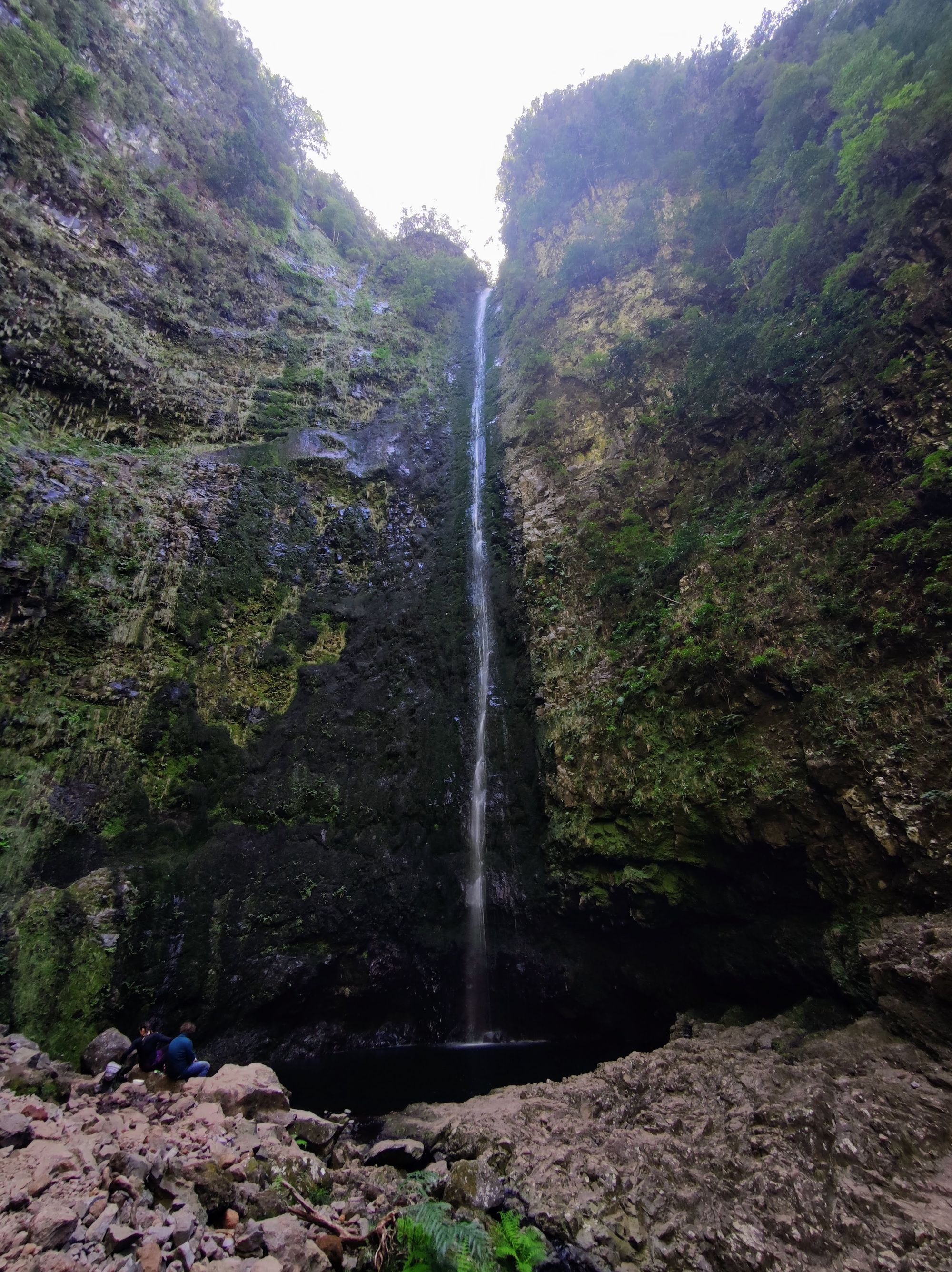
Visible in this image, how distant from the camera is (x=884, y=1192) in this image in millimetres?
3826

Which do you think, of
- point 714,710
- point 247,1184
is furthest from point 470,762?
point 247,1184

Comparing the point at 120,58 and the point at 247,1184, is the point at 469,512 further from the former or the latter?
the point at 120,58

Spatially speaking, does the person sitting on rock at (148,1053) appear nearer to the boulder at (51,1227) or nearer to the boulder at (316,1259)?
the boulder at (316,1259)

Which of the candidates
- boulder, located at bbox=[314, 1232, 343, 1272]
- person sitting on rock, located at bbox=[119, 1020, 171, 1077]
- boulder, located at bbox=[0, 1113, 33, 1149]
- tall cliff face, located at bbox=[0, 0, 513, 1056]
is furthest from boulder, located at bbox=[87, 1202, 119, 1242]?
tall cliff face, located at bbox=[0, 0, 513, 1056]

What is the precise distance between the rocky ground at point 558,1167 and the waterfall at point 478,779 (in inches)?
111

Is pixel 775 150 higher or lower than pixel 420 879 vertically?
higher

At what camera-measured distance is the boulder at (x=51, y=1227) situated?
2938 millimetres

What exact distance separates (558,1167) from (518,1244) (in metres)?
1.25

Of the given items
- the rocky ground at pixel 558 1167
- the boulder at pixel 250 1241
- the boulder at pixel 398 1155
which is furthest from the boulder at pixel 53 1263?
the boulder at pixel 398 1155

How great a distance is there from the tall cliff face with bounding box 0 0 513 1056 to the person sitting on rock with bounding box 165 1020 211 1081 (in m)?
1.65

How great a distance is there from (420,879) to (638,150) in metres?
26.0

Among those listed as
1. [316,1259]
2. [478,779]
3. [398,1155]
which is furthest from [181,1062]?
[478,779]

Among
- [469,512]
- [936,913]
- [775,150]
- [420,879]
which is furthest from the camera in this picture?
[469,512]

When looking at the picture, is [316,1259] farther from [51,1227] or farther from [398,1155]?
[398,1155]
